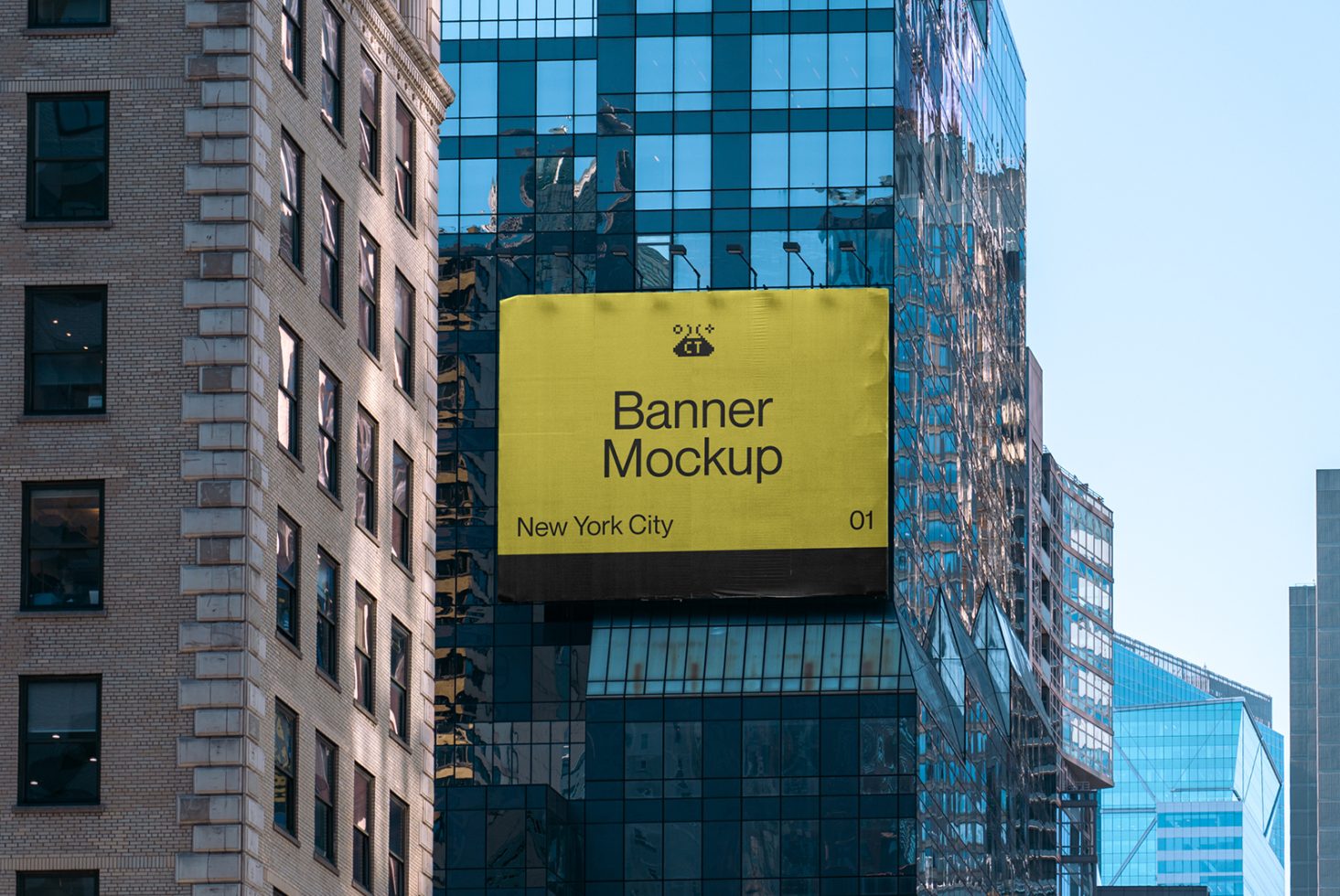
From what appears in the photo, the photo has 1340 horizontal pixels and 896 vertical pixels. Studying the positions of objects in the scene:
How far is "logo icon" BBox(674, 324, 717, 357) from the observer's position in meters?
138

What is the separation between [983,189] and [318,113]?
11175cm

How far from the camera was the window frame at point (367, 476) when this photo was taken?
56.9 meters

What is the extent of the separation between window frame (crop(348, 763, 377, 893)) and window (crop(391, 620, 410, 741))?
2.27m

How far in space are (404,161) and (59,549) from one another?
1540 cm

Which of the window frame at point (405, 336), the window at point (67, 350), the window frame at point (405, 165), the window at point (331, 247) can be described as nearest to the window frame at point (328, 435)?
the window at point (331, 247)

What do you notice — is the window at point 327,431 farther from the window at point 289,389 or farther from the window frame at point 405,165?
the window frame at point 405,165

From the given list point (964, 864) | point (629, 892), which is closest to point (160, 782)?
point (629, 892)

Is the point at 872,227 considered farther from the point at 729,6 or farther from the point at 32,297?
the point at 32,297

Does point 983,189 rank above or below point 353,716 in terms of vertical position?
above

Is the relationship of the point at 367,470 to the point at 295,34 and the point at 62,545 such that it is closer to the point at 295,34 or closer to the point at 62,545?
the point at 295,34

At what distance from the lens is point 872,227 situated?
140 meters

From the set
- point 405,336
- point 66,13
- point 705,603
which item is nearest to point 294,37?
point 66,13

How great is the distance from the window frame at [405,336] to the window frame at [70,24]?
10146mm

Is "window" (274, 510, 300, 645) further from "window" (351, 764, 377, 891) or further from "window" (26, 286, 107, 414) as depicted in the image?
"window" (351, 764, 377, 891)
